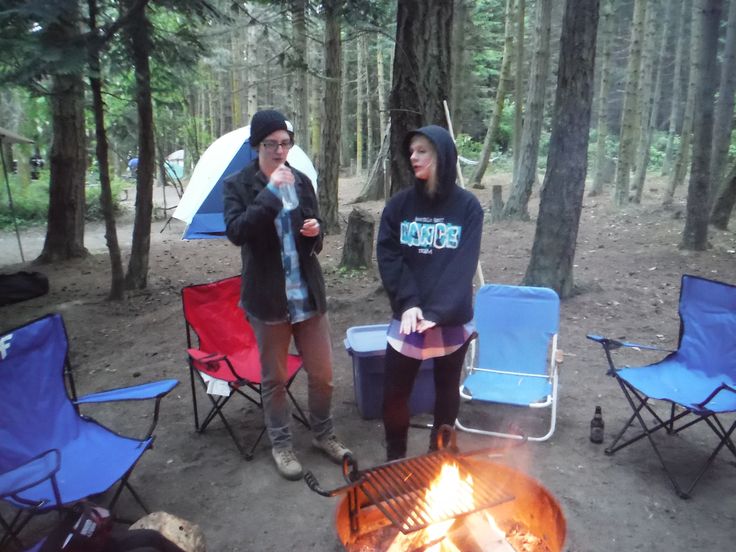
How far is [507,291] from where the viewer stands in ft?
12.8

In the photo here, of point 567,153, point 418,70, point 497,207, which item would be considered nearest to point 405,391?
point 418,70

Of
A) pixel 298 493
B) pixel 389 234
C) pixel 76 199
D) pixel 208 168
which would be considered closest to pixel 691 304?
pixel 389 234

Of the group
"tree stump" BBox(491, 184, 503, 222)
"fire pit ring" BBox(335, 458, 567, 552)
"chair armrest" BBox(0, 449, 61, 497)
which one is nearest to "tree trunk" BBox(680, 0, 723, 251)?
"tree stump" BBox(491, 184, 503, 222)

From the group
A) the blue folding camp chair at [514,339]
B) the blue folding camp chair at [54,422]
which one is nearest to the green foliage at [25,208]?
the blue folding camp chair at [54,422]

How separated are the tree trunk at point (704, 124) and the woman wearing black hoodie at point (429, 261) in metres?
5.97

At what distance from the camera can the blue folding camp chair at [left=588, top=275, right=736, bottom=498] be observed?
308 centimetres

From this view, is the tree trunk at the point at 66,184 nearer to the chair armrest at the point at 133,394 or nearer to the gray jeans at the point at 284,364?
the chair armrest at the point at 133,394

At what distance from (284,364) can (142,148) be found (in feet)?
14.8

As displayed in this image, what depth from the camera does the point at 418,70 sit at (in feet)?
15.4

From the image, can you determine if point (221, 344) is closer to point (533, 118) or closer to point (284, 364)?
point (284, 364)

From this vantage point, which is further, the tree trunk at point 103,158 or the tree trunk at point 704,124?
the tree trunk at point 704,124

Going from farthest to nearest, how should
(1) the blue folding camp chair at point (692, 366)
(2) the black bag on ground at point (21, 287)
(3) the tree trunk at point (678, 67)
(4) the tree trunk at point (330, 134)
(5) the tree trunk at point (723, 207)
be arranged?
1. (3) the tree trunk at point (678, 67)
2. (4) the tree trunk at point (330, 134)
3. (5) the tree trunk at point (723, 207)
4. (2) the black bag on ground at point (21, 287)
5. (1) the blue folding camp chair at point (692, 366)

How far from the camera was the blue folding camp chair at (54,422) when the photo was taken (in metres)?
2.51

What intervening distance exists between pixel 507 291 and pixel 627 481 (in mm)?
1416
